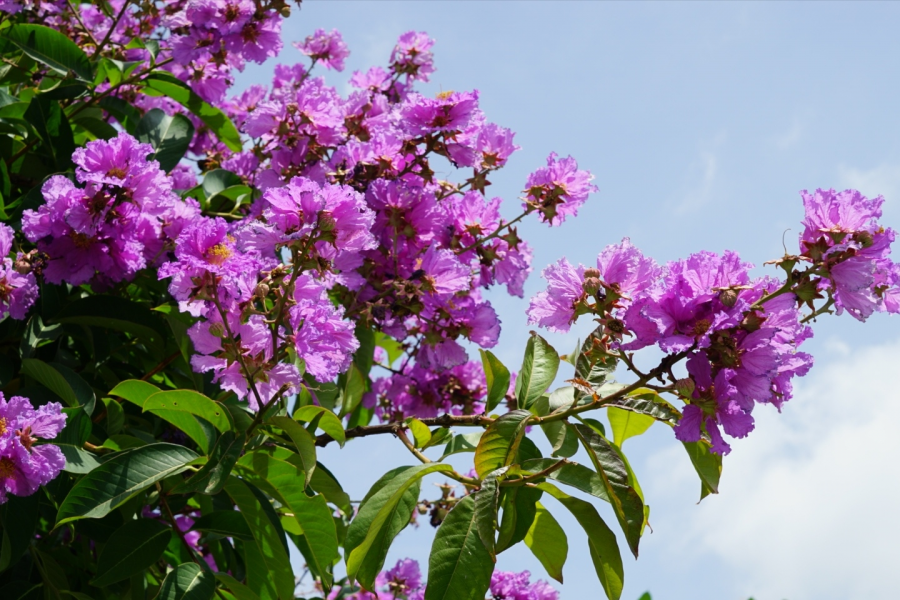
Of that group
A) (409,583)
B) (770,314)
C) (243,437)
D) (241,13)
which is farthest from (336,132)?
(409,583)

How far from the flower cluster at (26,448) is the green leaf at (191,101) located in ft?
4.44

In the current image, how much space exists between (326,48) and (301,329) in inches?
85.7

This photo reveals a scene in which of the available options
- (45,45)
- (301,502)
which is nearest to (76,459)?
(301,502)

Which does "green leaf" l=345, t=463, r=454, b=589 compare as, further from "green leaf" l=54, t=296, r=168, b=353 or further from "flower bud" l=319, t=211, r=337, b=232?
"green leaf" l=54, t=296, r=168, b=353

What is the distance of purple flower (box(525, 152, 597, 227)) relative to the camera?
2.33 metres

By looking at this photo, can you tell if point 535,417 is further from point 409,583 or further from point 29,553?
point 409,583

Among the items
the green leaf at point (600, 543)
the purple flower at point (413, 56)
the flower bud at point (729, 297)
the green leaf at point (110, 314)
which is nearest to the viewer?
the flower bud at point (729, 297)

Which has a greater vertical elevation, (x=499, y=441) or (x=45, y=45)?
(x=45, y=45)

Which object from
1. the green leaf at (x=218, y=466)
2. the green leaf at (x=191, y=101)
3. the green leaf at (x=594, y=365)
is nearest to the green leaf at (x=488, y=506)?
the green leaf at (x=594, y=365)

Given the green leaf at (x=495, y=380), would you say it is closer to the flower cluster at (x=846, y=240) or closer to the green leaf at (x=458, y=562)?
the green leaf at (x=458, y=562)

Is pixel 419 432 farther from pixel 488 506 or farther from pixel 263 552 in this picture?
pixel 263 552

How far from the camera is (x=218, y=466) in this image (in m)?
1.58

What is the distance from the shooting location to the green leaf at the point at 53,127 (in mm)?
2324

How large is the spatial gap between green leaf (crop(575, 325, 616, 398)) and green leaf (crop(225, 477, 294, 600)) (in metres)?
0.72
